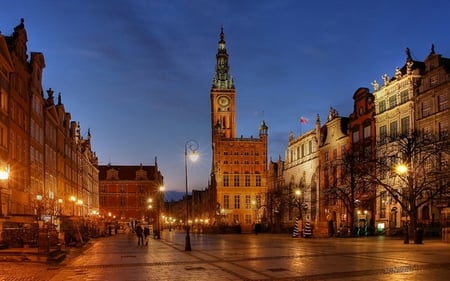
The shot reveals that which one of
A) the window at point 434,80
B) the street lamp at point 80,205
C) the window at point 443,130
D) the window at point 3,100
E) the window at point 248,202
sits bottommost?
the window at point 248,202

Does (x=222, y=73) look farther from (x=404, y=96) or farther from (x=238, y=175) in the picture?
(x=404, y=96)

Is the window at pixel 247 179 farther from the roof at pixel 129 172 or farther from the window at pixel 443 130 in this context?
the window at pixel 443 130

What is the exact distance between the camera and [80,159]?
90.6 metres

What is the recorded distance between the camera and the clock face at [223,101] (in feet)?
509

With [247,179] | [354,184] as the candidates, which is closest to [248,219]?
[247,179]

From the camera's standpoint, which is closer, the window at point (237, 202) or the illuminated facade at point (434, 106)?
the illuminated facade at point (434, 106)

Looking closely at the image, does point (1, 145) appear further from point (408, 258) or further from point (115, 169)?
point (115, 169)

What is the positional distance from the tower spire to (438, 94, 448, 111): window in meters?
103

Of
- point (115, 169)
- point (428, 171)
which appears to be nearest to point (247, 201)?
point (115, 169)

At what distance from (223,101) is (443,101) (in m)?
102

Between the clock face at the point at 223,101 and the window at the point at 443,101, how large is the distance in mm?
101015

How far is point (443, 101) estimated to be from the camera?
55.8 meters

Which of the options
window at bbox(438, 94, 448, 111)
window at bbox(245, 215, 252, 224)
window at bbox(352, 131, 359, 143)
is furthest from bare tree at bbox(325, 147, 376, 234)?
window at bbox(245, 215, 252, 224)

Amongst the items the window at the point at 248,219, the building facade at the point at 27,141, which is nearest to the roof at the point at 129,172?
the window at the point at 248,219
